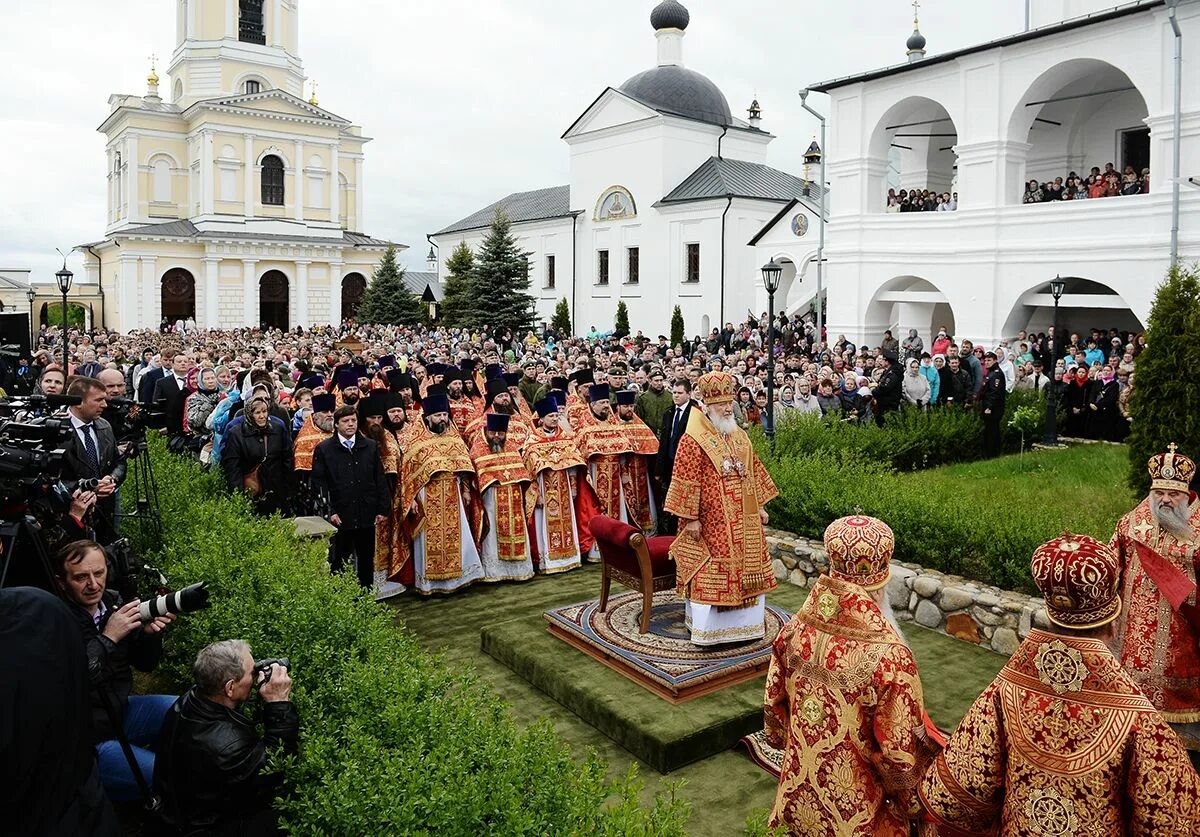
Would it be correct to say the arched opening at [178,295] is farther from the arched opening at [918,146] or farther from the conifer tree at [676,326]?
the arched opening at [918,146]

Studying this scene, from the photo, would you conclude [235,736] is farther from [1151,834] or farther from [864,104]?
[864,104]

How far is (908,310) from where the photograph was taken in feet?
79.4

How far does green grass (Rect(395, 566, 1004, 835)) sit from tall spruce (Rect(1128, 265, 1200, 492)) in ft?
9.70

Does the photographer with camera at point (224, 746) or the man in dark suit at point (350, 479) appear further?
the man in dark suit at point (350, 479)

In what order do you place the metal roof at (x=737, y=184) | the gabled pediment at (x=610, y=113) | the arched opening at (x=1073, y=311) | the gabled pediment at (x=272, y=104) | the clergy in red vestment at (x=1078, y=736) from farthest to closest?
1. the gabled pediment at (x=272, y=104)
2. the gabled pediment at (x=610, y=113)
3. the metal roof at (x=737, y=184)
4. the arched opening at (x=1073, y=311)
5. the clergy in red vestment at (x=1078, y=736)

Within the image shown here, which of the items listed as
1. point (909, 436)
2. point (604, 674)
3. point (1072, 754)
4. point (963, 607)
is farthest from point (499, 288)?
point (1072, 754)

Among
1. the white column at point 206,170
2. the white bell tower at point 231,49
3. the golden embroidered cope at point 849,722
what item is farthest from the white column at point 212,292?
the golden embroidered cope at point 849,722

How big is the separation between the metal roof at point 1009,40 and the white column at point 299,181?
32544mm

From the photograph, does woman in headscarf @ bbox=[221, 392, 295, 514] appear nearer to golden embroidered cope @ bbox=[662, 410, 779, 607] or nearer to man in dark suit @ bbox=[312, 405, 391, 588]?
man in dark suit @ bbox=[312, 405, 391, 588]

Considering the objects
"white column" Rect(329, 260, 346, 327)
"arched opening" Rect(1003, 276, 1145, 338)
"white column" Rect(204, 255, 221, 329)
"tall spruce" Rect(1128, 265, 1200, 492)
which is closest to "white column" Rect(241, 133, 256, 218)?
"white column" Rect(204, 255, 221, 329)

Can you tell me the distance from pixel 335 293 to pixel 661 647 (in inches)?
1805

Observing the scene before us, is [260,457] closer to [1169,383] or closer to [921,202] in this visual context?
[1169,383]

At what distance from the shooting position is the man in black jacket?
Result: 13.0 metres

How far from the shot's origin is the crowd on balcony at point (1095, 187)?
18375 millimetres
